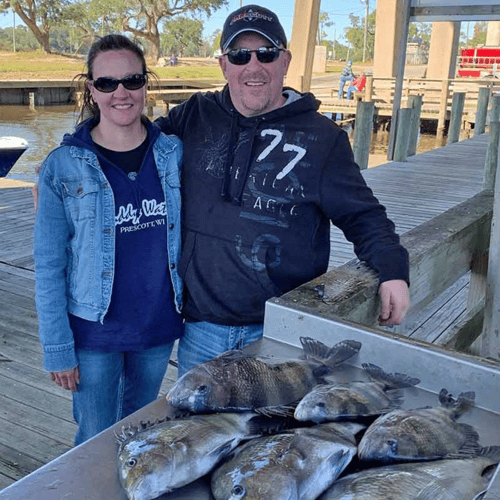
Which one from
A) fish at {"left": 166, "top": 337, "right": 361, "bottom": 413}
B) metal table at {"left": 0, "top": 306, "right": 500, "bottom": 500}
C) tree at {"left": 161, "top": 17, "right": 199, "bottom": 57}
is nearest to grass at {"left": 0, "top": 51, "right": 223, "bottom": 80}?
tree at {"left": 161, "top": 17, "right": 199, "bottom": 57}

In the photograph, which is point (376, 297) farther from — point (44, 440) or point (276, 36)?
point (44, 440)

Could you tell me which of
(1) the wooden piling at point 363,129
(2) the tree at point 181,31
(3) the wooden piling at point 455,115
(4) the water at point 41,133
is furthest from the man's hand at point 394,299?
(2) the tree at point 181,31

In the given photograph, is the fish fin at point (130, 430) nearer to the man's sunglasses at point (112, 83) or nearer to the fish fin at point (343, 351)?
the fish fin at point (343, 351)

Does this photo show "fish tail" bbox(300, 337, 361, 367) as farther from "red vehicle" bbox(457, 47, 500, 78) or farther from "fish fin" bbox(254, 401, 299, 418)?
"red vehicle" bbox(457, 47, 500, 78)

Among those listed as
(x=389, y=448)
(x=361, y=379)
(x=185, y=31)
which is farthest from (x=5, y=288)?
(x=185, y=31)

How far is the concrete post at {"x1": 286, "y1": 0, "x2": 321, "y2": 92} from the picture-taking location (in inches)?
756

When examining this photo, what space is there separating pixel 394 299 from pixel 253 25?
1.04 meters

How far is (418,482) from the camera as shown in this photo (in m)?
1.16

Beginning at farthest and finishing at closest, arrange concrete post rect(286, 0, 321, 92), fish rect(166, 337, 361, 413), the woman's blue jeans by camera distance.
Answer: concrete post rect(286, 0, 321, 92)
the woman's blue jeans
fish rect(166, 337, 361, 413)

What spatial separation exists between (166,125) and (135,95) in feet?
1.12

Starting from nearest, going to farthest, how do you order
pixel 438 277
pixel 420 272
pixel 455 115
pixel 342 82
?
pixel 420 272 < pixel 438 277 < pixel 455 115 < pixel 342 82

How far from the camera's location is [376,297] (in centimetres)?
226

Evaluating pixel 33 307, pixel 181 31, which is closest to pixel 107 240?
pixel 33 307

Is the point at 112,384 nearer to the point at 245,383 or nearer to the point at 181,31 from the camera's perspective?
the point at 245,383
